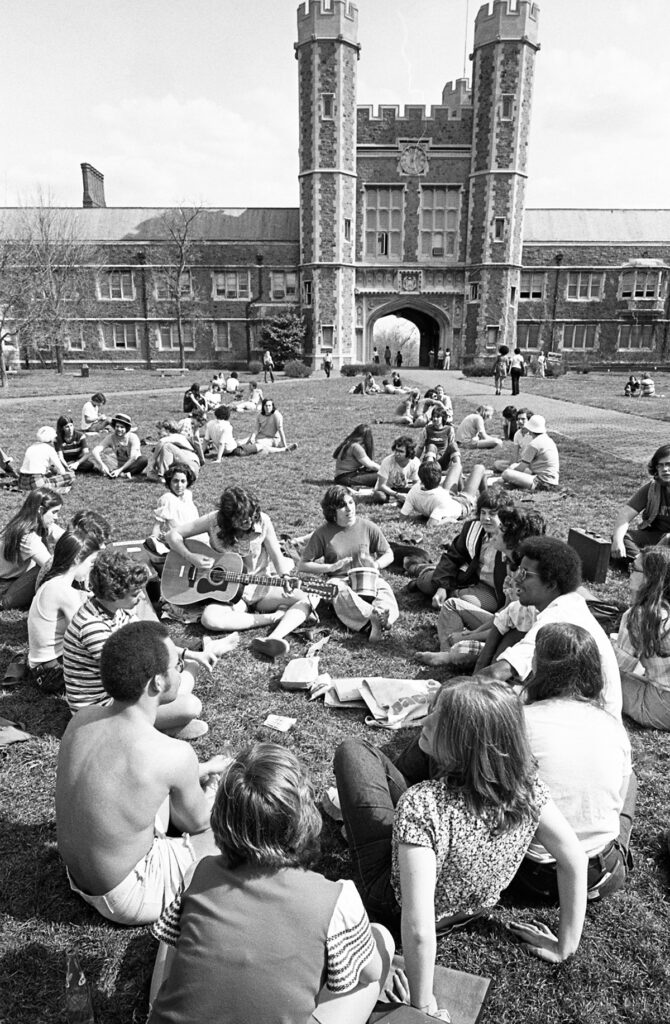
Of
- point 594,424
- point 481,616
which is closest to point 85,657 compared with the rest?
point 481,616

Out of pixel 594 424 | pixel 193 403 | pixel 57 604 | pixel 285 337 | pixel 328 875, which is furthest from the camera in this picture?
pixel 285 337

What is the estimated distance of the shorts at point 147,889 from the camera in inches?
103

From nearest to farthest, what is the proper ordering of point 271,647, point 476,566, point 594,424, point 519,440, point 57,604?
point 57,604, point 271,647, point 476,566, point 519,440, point 594,424

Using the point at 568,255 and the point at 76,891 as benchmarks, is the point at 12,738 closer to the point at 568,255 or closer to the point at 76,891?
the point at 76,891

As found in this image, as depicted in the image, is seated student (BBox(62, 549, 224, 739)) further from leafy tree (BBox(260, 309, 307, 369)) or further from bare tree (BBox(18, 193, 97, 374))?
leafy tree (BBox(260, 309, 307, 369))

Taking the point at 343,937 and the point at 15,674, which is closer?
the point at 343,937

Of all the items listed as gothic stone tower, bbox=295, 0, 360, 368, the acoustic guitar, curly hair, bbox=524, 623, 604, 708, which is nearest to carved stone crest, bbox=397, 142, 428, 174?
gothic stone tower, bbox=295, 0, 360, 368

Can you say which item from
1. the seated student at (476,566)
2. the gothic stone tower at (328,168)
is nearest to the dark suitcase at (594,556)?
the seated student at (476,566)

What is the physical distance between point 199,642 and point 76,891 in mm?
2381

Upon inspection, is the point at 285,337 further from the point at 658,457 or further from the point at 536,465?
the point at 658,457

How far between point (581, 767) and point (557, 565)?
4.34ft

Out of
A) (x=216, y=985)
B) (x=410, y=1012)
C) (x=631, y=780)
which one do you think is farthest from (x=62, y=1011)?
(x=631, y=780)

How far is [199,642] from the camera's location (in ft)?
17.0

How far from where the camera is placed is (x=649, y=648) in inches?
157
